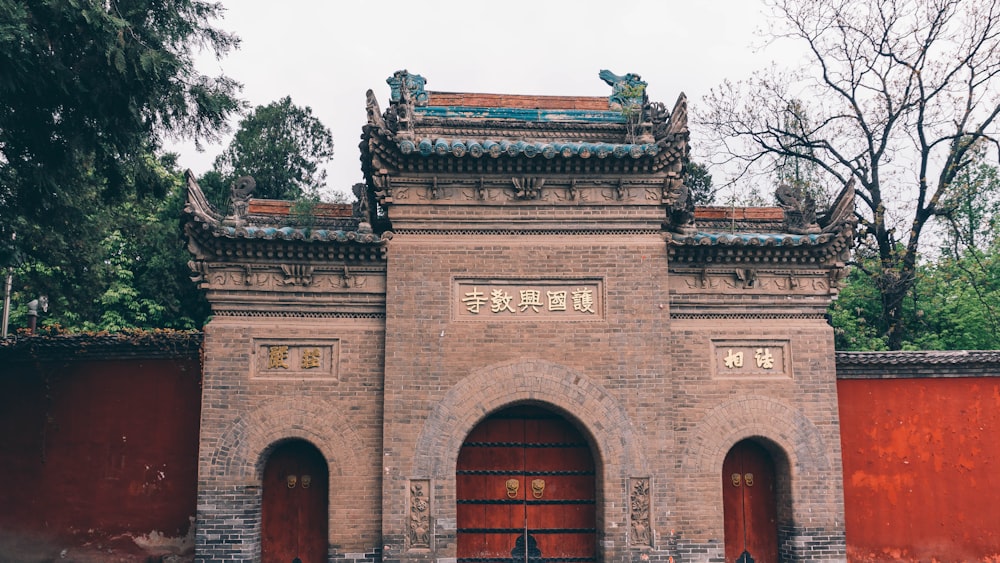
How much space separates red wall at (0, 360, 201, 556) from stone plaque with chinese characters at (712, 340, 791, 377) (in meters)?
6.84

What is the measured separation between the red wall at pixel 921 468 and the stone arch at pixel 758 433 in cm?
82

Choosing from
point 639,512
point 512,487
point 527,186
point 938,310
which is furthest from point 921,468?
point 938,310

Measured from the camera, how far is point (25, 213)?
9.85 m

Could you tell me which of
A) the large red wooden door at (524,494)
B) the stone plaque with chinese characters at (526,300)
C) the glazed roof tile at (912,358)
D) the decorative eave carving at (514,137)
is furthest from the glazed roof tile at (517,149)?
the glazed roof tile at (912,358)

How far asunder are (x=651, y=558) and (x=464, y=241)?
4.39m

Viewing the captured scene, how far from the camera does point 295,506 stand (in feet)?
31.2

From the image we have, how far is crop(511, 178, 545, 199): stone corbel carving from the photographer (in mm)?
9523

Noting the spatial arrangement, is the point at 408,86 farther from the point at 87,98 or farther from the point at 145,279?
the point at 145,279

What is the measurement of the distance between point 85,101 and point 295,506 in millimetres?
5542

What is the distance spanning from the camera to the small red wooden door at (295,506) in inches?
372

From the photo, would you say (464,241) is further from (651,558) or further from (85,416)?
(85,416)

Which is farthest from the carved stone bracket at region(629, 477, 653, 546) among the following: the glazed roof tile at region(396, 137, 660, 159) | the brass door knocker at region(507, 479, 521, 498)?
the glazed roof tile at region(396, 137, 660, 159)

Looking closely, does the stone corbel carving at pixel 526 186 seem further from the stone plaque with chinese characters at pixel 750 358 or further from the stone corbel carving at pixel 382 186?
the stone plaque with chinese characters at pixel 750 358

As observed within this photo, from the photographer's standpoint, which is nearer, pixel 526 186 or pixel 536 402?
pixel 536 402
